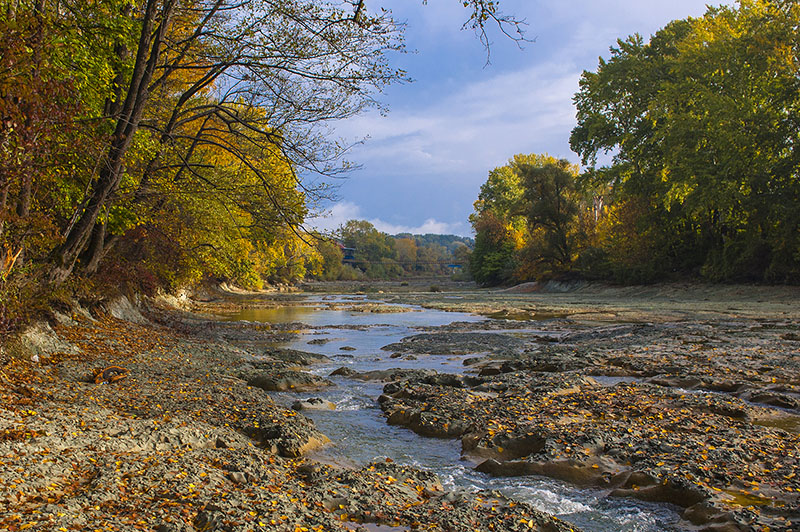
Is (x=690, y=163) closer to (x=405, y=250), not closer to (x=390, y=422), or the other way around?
(x=390, y=422)

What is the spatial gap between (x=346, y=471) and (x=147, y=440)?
74.0 inches

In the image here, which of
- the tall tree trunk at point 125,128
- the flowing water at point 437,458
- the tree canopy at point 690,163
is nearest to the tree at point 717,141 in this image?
the tree canopy at point 690,163

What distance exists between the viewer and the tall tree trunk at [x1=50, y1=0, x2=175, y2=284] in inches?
334

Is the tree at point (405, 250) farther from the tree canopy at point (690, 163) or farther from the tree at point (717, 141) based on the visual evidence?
the tree at point (717, 141)

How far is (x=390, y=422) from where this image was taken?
6832 millimetres

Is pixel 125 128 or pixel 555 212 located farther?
pixel 555 212

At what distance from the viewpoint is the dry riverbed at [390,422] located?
355cm

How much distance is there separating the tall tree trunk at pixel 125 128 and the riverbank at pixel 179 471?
2.42 m

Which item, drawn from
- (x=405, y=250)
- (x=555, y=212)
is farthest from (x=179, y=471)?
(x=405, y=250)

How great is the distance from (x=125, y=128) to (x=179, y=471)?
727cm

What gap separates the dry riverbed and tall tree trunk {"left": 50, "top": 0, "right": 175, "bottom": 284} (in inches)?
68.9

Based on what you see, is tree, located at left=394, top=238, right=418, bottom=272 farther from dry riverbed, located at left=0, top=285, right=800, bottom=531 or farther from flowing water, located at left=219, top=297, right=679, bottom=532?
flowing water, located at left=219, top=297, right=679, bottom=532

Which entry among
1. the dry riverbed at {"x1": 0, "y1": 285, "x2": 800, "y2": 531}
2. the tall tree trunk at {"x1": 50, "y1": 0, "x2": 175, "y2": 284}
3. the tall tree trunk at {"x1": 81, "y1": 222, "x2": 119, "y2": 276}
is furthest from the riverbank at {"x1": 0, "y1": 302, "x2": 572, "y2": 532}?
the tall tree trunk at {"x1": 81, "y1": 222, "x2": 119, "y2": 276}

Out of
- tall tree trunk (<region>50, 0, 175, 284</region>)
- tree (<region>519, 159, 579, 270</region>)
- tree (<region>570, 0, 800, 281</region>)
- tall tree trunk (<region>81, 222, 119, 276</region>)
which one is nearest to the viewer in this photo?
tall tree trunk (<region>50, 0, 175, 284</region>)
